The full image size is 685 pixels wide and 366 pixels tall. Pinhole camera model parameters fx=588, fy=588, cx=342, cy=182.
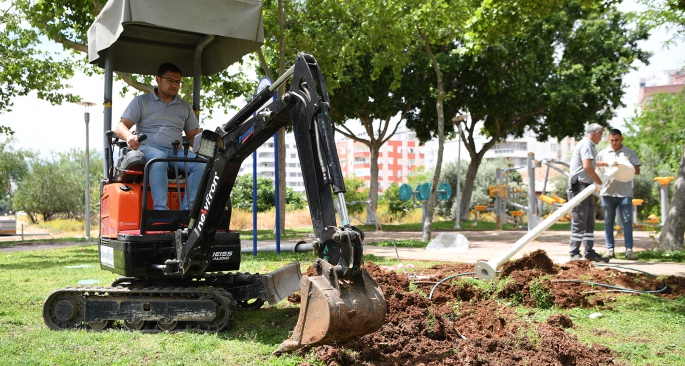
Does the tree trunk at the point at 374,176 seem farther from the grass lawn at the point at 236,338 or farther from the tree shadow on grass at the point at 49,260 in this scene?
the grass lawn at the point at 236,338

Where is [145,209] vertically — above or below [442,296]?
above

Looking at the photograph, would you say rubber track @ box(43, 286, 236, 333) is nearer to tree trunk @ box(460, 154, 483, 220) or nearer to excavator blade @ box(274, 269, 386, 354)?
excavator blade @ box(274, 269, 386, 354)

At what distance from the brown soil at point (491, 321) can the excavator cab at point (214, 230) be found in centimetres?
50

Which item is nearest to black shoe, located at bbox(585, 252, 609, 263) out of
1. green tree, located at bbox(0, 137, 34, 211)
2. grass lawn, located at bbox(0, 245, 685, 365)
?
grass lawn, located at bbox(0, 245, 685, 365)

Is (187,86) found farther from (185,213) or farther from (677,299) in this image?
(677,299)

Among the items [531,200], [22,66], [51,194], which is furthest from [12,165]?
[531,200]

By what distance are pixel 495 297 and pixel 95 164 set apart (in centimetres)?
5096

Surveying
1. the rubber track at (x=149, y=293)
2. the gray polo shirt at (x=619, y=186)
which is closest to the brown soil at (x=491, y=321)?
the rubber track at (x=149, y=293)

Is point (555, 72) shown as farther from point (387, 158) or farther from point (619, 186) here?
point (387, 158)

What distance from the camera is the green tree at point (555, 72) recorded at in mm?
25289

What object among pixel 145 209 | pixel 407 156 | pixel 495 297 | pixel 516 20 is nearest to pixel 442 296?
pixel 495 297

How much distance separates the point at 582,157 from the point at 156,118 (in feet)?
20.5

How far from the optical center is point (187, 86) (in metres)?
17.5

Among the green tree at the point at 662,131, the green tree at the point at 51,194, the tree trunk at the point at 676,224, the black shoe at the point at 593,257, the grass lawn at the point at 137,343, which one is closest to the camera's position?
the grass lawn at the point at 137,343
